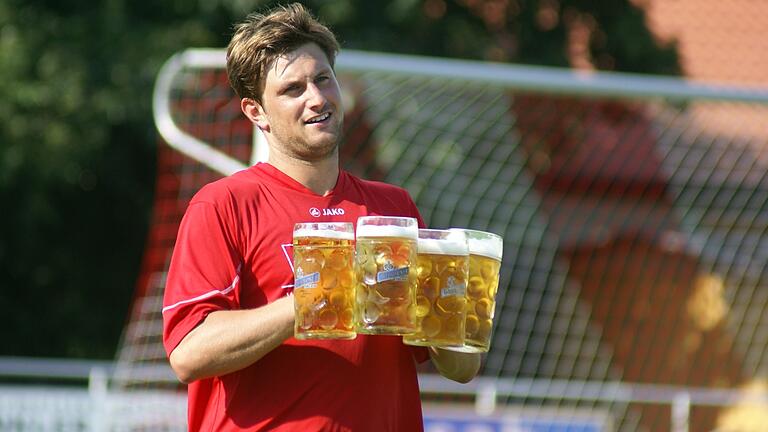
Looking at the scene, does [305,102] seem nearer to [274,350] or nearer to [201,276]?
[201,276]

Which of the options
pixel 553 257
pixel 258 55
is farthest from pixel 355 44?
pixel 258 55

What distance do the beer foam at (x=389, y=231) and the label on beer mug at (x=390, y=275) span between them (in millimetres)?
69

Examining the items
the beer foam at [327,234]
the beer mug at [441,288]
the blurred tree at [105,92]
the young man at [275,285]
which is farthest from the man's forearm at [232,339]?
the blurred tree at [105,92]

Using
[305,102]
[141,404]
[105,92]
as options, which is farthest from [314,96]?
[105,92]

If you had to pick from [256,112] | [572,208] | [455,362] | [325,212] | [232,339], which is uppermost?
[256,112]

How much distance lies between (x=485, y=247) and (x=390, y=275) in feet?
1.05

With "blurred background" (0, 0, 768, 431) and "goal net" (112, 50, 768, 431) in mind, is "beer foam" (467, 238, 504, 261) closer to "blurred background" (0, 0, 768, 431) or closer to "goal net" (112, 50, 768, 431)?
"goal net" (112, 50, 768, 431)

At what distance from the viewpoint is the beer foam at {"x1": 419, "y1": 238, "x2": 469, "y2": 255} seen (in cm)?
275

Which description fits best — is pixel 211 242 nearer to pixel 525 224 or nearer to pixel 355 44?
pixel 525 224

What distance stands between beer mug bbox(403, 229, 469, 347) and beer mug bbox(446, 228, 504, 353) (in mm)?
72

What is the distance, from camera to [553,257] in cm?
1042

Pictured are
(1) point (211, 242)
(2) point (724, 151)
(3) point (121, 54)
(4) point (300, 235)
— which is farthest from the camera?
(3) point (121, 54)

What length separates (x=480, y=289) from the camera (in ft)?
9.37

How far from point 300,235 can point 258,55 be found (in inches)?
22.1
